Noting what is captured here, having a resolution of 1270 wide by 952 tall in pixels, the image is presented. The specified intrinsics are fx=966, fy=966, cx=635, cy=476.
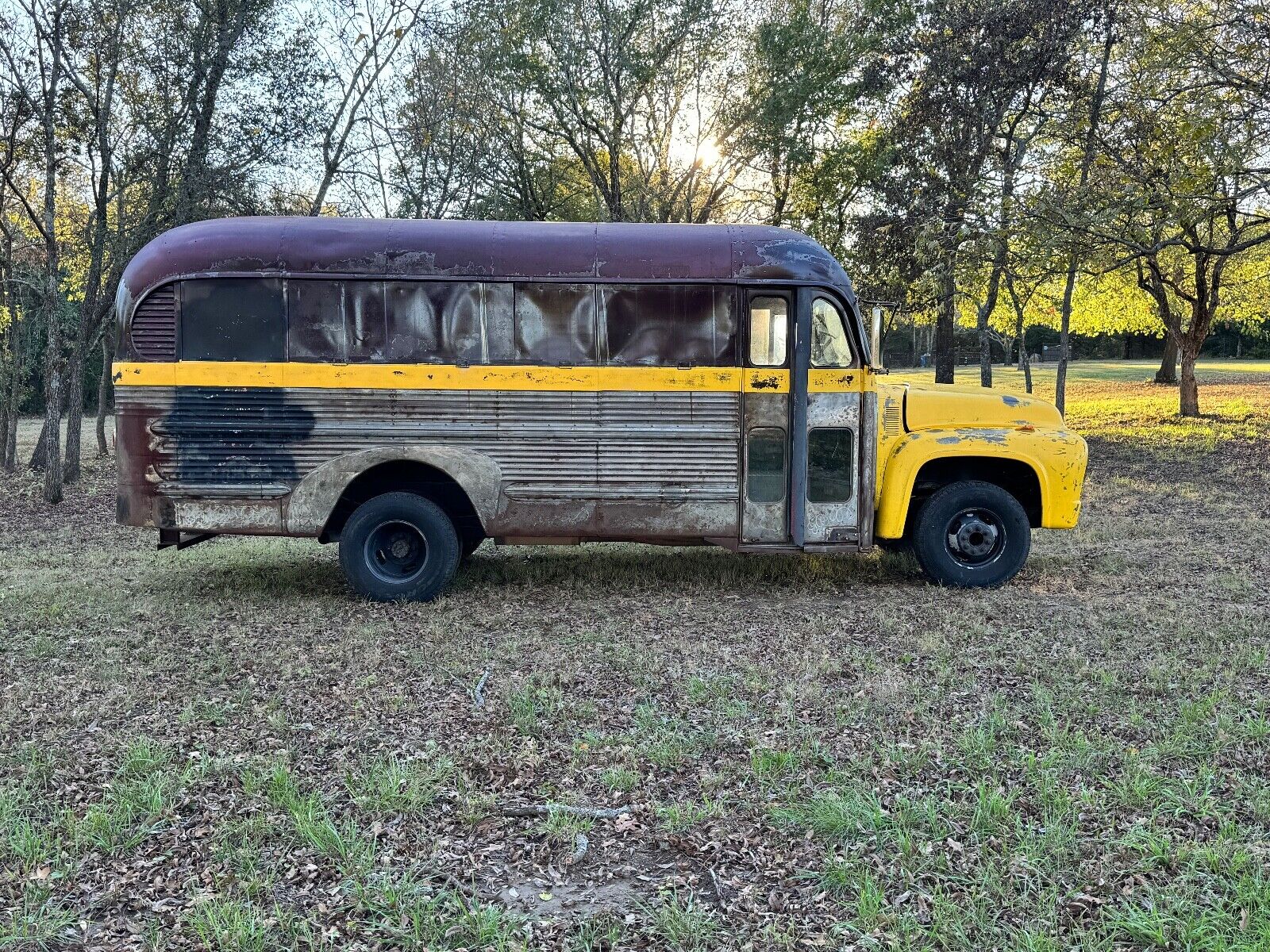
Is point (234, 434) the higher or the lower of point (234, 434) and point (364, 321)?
the lower

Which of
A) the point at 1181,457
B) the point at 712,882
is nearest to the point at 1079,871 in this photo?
the point at 712,882

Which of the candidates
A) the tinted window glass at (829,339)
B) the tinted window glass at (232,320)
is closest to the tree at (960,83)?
the tinted window glass at (829,339)

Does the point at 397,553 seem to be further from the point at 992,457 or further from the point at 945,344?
the point at 945,344

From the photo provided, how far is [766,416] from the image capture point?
7492mm

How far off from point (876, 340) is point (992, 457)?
136cm

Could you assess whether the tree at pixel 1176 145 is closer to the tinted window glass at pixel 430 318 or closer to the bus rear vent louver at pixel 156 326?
the tinted window glass at pixel 430 318

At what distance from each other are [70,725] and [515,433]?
3541 mm

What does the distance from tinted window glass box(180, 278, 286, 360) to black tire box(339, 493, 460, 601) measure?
141 cm

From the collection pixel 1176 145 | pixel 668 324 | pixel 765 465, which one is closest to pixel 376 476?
pixel 668 324

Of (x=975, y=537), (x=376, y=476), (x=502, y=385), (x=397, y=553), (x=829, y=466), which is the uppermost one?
(x=502, y=385)

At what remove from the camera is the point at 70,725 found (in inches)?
199

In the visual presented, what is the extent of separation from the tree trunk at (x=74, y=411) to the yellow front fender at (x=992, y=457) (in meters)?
12.3

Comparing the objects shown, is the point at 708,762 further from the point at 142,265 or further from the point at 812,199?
the point at 812,199

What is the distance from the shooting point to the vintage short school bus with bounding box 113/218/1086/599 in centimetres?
731
